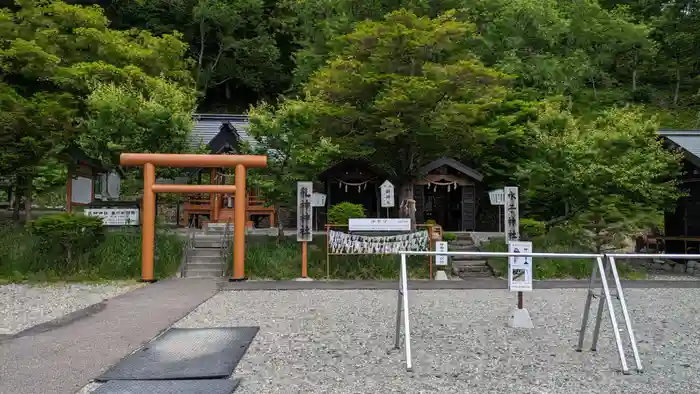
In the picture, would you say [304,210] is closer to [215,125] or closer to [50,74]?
[50,74]

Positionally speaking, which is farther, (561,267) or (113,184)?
(113,184)

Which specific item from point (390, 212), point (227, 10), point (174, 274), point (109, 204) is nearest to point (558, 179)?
point (390, 212)

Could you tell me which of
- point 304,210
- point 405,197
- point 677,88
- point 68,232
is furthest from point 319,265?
point 677,88

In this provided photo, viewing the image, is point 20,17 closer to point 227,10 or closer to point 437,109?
point 437,109

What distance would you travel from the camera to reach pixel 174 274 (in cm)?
1232

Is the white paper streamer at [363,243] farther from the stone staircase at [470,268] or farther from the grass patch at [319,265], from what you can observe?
the stone staircase at [470,268]

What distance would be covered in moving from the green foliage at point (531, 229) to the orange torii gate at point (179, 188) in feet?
25.0

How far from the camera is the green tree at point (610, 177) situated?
1359 cm

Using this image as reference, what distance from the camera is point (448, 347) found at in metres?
5.72

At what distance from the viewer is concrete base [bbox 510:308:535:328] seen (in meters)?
6.82

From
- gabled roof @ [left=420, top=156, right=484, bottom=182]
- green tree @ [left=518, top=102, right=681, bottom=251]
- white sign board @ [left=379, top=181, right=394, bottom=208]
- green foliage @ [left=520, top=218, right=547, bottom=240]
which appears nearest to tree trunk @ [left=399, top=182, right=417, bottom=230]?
white sign board @ [left=379, top=181, right=394, bottom=208]

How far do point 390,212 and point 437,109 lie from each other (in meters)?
6.34

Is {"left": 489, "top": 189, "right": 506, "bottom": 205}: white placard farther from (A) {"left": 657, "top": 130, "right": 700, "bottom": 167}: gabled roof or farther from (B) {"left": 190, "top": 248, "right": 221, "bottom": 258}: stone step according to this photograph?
(B) {"left": 190, "top": 248, "right": 221, "bottom": 258}: stone step

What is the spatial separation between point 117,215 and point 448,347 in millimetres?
10077
